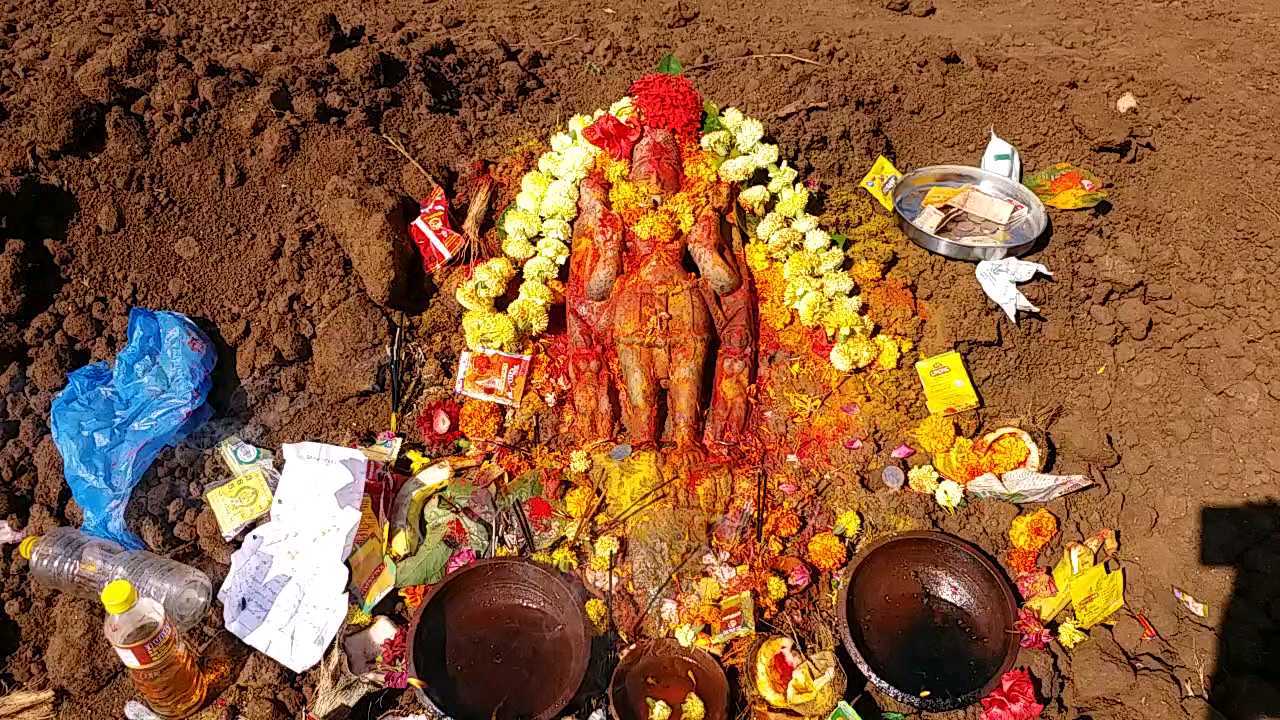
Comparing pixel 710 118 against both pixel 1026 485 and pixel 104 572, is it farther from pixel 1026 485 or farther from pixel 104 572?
pixel 104 572

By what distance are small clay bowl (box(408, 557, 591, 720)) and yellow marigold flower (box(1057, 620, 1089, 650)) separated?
2660 millimetres

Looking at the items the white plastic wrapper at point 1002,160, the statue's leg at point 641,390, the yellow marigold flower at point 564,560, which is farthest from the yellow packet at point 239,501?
the white plastic wrapper at point 1002,160

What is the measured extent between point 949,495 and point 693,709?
2.02 metres

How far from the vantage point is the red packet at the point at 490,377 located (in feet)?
14.8

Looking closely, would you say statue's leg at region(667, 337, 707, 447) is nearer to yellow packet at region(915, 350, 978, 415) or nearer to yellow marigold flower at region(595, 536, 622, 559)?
yellow marigold flower at region(595, 536, 622, 559)

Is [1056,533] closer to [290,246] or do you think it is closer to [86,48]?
[290,246]

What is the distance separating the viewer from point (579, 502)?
13.9ft

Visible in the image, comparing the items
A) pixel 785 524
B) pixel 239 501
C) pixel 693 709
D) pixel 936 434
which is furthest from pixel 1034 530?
pixel 239 501

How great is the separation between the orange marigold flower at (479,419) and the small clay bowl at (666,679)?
5.22ft

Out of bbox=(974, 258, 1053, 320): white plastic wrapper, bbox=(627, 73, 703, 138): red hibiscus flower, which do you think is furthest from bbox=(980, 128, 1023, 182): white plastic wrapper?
bbox=(627, 73, 703, 138): red hibiscus flower

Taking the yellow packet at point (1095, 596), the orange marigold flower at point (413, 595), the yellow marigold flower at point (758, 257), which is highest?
the yellow marigold flower at point (758, 257)

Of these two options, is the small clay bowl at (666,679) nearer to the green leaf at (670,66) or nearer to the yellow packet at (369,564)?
the yellow packet at (369,564)

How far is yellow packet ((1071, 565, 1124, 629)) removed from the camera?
403cm

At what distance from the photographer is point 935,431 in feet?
14.7
